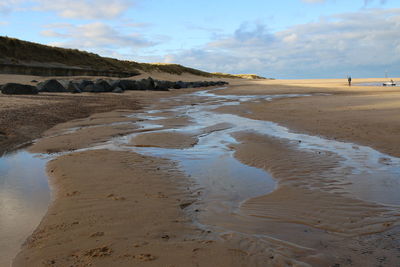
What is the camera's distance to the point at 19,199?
4.28m

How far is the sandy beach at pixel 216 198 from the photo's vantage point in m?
2.83

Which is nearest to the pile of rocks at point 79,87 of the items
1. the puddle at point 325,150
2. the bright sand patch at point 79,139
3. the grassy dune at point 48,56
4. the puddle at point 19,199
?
the bright sand patch at point 79,139

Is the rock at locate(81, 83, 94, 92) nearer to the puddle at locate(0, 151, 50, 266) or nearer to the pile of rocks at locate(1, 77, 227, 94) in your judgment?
the pile of rocks at locate(1, 77, 227, 94)

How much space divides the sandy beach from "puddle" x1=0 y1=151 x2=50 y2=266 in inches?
4.4

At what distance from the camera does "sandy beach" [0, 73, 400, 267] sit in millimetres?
2828

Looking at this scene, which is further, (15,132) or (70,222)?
(15,132)

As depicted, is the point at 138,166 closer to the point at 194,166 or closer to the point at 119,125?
the point at 194,166

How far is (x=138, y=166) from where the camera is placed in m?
5.68

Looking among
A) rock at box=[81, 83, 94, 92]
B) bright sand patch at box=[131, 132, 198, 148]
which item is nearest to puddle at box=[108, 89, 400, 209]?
bright sand patch at box=[131, 132, 198, 148]

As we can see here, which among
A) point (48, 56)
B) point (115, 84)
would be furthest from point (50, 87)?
point (48, 56)

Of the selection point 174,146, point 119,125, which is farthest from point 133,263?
point 119,125

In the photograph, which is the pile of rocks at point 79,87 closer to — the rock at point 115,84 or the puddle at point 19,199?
the rock at point 115,84

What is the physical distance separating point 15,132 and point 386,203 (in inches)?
325

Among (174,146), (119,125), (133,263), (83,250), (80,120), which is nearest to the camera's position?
(133,263)
